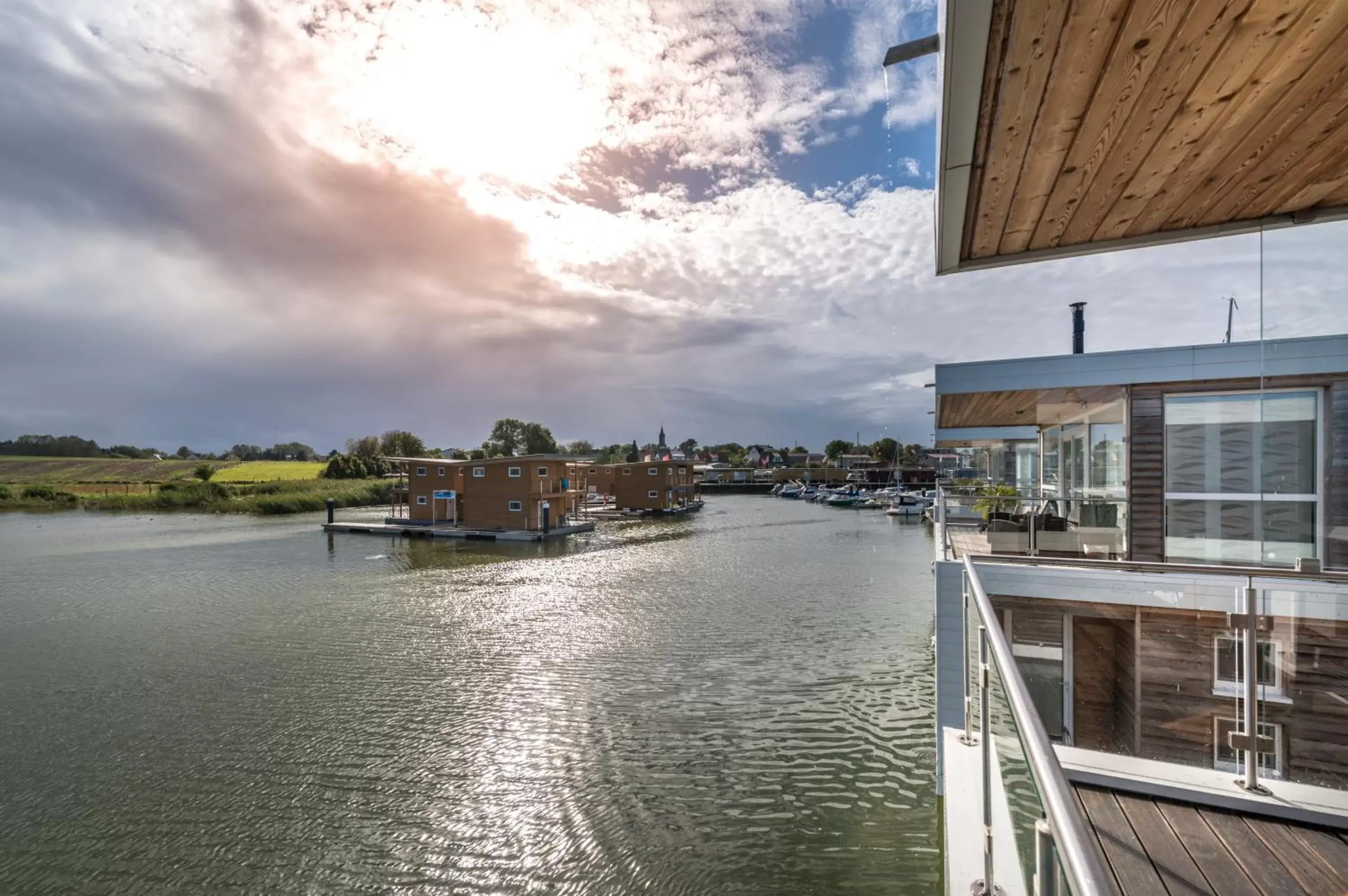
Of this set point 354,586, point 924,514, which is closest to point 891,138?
point 354,586

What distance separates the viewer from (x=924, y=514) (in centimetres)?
4231

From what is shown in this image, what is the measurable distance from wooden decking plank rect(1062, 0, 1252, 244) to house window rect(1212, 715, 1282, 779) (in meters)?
2.64

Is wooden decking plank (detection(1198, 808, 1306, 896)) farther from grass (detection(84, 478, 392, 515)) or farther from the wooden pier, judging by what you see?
grass (detection(84, 478, 392, 515))

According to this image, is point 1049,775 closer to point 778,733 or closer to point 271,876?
point 271,876

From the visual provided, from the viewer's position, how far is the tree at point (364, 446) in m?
92.4

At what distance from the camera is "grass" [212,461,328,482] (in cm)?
6166

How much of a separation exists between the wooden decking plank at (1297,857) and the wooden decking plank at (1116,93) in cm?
273

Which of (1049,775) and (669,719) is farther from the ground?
(1049,775)

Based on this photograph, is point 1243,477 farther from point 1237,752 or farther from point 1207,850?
point 1207,850

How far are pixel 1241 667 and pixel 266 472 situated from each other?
3147 inches

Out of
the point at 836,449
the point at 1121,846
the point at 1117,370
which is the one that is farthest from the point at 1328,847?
the point at 836,449

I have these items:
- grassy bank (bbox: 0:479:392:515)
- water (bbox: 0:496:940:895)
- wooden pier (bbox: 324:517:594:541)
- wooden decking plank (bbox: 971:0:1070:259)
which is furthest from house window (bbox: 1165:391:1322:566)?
grassy bank (bbox: 0:479:392:515)

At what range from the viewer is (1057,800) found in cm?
90

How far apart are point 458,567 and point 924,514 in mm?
31637
